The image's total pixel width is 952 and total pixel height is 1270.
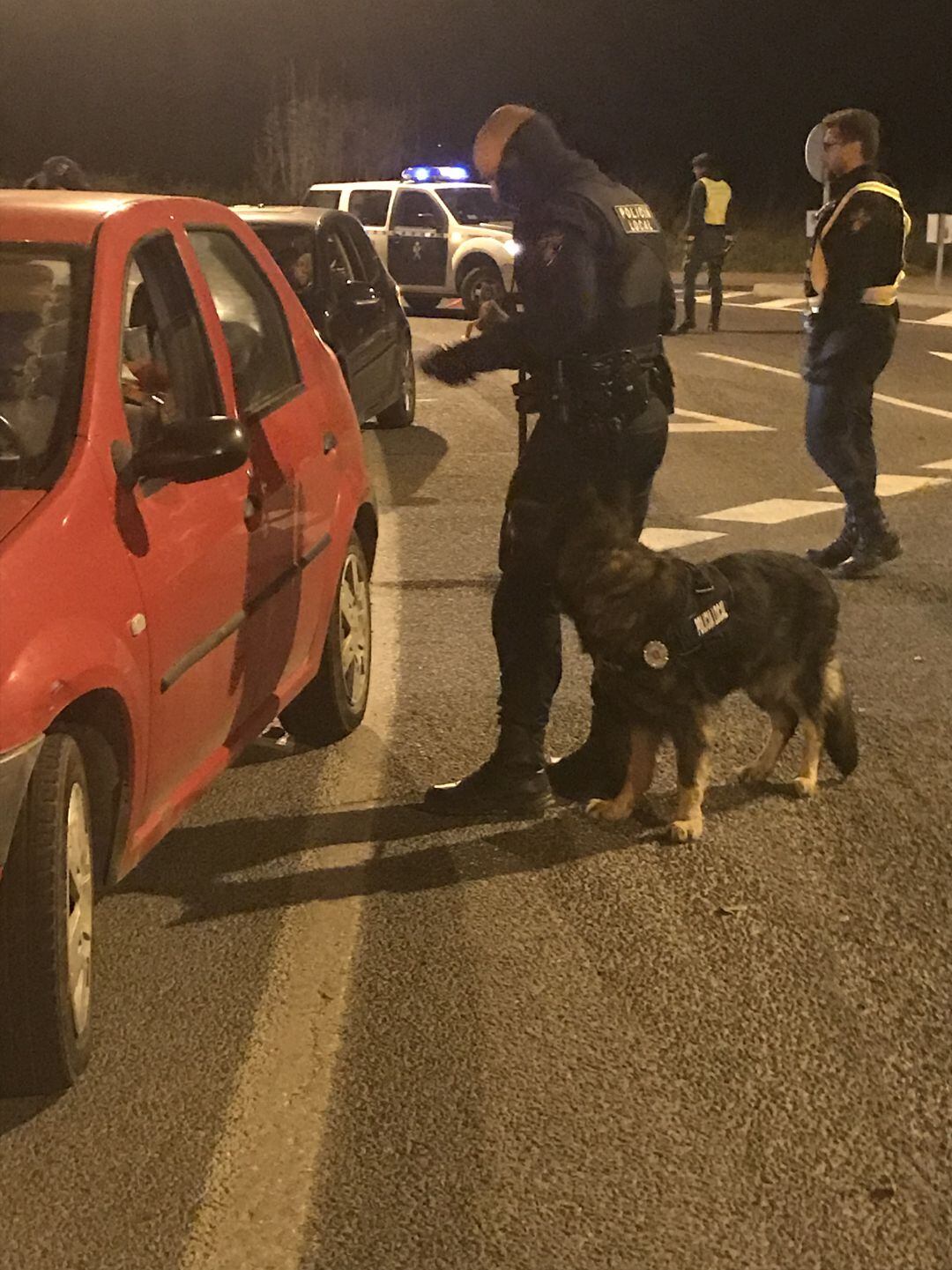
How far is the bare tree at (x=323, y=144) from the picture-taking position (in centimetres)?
4669

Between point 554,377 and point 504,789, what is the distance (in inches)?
Answer: 48.3

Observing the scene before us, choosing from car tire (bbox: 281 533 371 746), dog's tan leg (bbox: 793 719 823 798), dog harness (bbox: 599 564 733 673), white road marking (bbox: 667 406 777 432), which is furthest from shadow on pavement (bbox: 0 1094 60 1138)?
white road marking (bbox: 667 406 777 432)

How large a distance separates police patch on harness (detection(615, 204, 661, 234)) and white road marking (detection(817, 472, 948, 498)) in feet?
19.0

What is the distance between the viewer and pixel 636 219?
15.7 ft

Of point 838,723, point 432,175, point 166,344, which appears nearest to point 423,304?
point 432,175

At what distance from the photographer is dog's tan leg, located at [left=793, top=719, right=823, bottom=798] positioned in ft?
17.2

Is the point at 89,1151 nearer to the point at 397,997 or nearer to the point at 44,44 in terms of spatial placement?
the point at 397,997

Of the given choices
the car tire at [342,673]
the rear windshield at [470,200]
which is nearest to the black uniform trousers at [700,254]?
the rear windshield at [470,200]

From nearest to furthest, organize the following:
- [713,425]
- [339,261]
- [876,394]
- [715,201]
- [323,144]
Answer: [339,261], [713,425], [876,394], [715,201], [323,144]

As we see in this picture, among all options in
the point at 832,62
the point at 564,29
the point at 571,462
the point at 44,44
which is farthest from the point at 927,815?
the point at 44,44

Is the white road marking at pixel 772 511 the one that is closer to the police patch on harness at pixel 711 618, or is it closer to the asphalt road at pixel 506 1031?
the asphalt road at pixel 506 1031

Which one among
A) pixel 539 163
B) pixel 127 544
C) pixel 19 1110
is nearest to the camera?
pixel 19 1110

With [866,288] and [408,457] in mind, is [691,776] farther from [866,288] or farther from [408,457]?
[408,457]

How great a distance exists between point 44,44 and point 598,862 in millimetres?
67810
